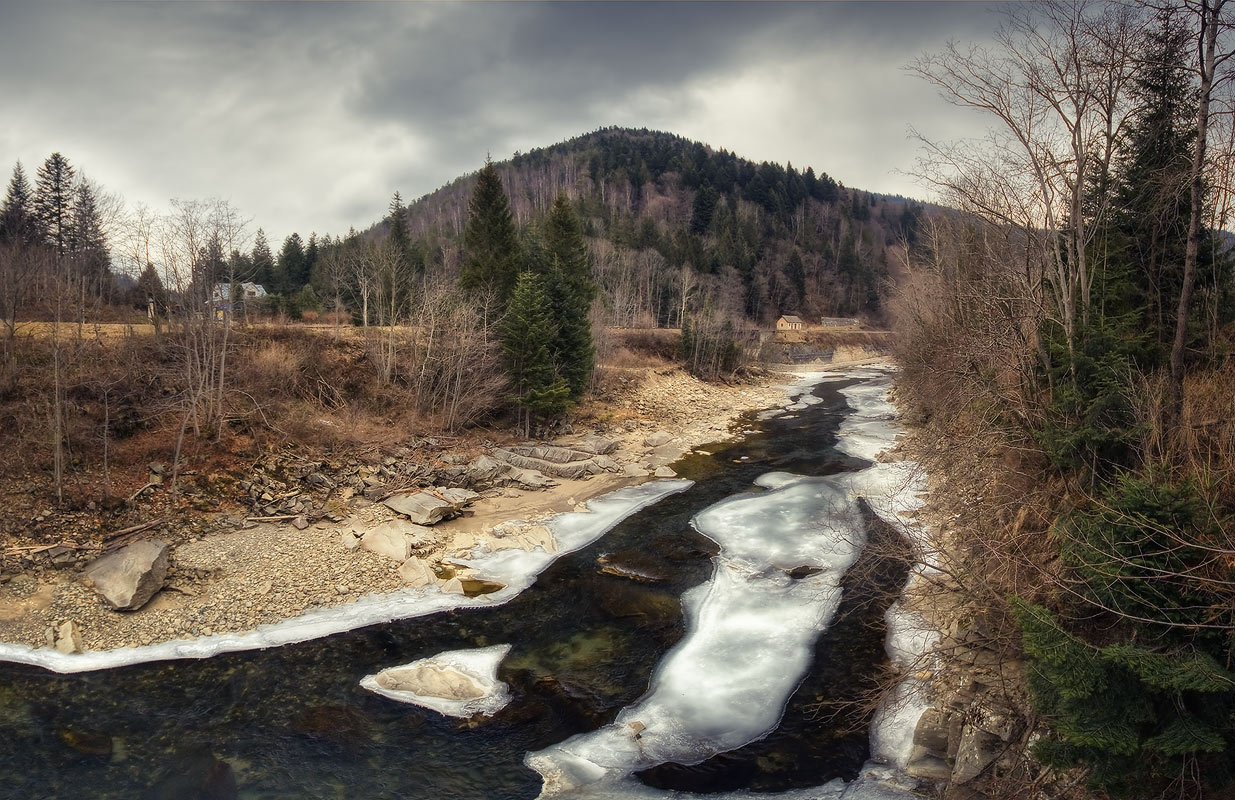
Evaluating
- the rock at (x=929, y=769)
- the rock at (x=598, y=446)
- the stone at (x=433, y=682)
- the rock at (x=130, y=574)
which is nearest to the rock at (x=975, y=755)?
the rock at (x=929, y=769)

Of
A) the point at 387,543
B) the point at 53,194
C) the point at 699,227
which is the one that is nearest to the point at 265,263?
the point at 53,194

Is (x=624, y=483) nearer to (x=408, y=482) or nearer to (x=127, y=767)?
(x=408, y=482)

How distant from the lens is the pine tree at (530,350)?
28453mm

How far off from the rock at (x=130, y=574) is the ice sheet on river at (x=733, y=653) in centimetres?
1019

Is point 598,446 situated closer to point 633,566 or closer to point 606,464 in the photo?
point 606,464

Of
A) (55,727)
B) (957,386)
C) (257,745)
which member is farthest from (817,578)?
(55,727)

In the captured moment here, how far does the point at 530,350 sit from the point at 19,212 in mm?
31044

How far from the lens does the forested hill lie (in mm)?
68312

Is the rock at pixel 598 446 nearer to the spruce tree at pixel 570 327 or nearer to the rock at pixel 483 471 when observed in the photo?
the spruce tree at pixel 570 327

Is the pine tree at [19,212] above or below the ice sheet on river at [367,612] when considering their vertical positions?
above

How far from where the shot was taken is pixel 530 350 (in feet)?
94.8

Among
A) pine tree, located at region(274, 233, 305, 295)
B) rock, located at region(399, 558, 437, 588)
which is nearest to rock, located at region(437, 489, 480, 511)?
rock, located at region(399, 558, 437, 588)

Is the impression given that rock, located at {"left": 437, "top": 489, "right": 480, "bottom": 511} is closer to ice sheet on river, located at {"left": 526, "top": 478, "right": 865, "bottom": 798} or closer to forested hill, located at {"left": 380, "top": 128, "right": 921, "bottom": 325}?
ice sheet on river, located at {"left": 526, "top": 478, "right": 865, "bottom": 798}

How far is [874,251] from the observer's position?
121312 mm
